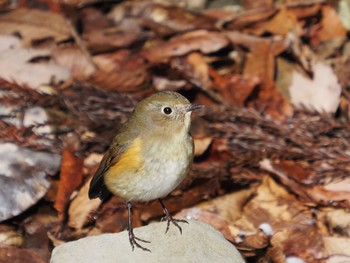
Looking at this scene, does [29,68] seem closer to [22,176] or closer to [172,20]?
[22,176]

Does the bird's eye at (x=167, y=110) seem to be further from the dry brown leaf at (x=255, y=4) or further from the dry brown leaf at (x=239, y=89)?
the dry brown leaf at (x=255, y=4)

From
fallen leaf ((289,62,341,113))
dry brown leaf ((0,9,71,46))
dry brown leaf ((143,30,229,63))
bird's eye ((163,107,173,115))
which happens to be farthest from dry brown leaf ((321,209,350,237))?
dry brown leaf ((0,9,71,46))

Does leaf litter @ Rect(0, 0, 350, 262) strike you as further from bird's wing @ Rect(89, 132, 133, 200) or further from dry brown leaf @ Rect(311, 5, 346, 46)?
bird's wing @ Rect(89, 132, 133, 200)

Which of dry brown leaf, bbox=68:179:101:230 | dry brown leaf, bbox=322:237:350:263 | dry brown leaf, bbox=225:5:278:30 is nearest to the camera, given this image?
dry brown leaf, bbox=322:237:350:263

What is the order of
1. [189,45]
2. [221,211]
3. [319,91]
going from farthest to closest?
[189,45] → [319,91] → [221,211]

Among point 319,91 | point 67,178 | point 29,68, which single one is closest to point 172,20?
point 29,68

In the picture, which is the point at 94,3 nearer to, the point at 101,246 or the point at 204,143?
the point at 204,143

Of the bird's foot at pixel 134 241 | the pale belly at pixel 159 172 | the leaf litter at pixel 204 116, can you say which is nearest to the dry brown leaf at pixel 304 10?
the leaf litter at pixel 204 116
